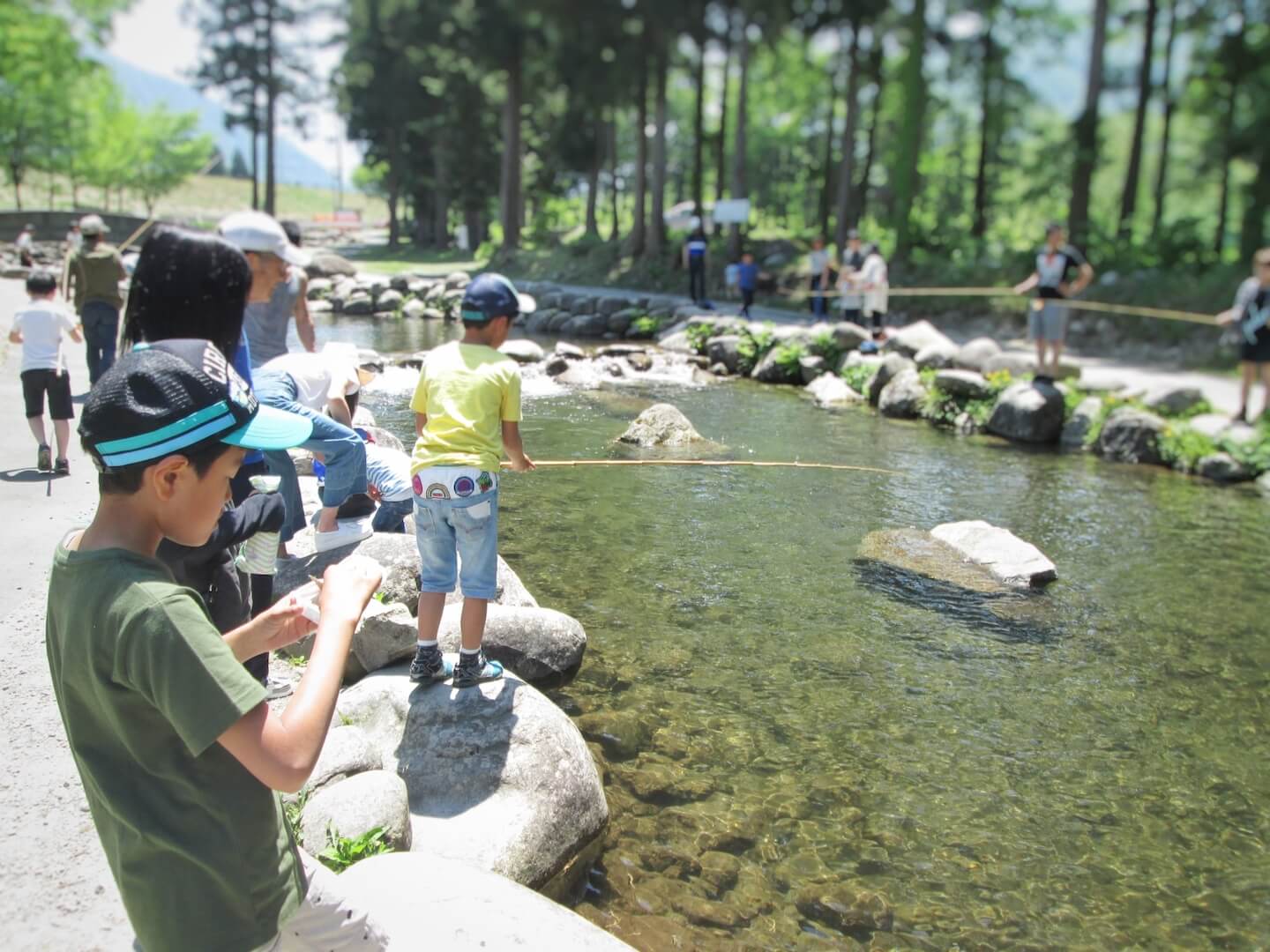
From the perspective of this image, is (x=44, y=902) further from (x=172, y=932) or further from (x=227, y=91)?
(x=227, y=91)

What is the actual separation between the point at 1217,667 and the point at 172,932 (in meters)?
5.56

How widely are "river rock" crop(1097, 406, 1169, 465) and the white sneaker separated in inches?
350

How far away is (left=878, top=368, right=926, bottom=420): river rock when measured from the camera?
527 inches

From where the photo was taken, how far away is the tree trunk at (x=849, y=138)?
2397cm

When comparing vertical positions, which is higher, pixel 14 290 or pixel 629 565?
A: pixel 14 290

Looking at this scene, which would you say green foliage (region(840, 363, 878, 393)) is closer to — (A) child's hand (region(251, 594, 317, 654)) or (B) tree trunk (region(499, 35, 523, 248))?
(A) child's hand (region(251, 594, 317, 654))

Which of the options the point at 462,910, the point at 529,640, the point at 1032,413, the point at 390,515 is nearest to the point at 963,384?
the point at 1032,413

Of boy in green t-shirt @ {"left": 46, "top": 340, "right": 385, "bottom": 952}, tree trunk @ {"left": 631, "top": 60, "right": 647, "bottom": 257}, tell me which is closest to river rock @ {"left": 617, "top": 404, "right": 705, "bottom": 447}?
boy in green t-shirt @ {"left": 46, "top": 340, "right": 385, "bottom": 952}

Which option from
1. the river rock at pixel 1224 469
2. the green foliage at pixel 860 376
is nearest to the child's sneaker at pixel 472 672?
the river rock at pixel 1224 469

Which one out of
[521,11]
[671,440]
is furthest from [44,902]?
[521,11]

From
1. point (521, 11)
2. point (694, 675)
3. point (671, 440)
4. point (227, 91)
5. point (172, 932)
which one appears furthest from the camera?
point (227, 91)

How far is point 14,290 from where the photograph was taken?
20688 millimetres

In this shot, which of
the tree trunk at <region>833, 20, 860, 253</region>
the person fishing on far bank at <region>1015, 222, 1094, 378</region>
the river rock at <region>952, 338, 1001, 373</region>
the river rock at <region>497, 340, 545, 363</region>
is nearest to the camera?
the person fishing on far bank at <region>1015, 222, 1094, 378</region>

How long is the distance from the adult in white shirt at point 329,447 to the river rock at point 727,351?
12.0 m
